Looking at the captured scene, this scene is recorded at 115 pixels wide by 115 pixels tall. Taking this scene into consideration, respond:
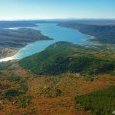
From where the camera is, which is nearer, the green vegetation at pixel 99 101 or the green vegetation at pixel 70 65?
the green vegetation at pixel 99 101

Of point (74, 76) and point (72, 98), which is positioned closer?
point (72, 98)

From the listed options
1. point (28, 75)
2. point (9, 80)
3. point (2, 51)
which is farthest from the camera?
point (2, 51)

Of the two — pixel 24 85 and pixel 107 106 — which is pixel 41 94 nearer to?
pixel 24 85

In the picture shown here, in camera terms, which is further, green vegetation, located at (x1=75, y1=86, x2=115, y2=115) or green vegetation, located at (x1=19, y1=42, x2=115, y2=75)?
green vegetation, located at (x1=19, y1=42, x2=115, y2=75)

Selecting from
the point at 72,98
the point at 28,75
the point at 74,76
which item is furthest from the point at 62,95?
the point at 28,75

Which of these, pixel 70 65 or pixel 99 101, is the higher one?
pixel 70 65

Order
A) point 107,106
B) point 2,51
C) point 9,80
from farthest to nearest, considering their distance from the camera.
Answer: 1. point 2,51
2. point 9,80
3. point 107,106

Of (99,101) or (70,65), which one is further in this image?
(70,65)
